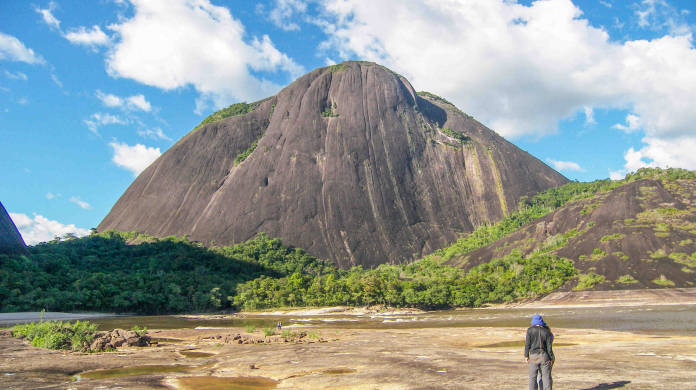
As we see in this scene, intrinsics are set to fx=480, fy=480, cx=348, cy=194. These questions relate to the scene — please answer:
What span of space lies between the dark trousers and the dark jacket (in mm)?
99

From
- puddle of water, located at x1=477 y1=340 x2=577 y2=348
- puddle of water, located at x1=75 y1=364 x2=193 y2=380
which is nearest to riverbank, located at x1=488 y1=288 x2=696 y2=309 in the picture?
puddle of water, located at x1=477 y1=340 x2=577 y2=348

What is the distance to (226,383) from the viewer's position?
13117mm

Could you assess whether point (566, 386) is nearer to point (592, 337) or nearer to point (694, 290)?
point (592, 337)

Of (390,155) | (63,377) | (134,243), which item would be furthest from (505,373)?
(390,155)

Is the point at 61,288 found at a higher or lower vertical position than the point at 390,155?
lower

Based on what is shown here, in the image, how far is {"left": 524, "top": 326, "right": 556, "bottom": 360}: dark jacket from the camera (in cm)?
991

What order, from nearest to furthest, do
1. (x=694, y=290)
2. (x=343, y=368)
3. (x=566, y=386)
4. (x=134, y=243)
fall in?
(x=566, y=386), (x=343, y=368), (x=694, y=290), (x=134, y=243)

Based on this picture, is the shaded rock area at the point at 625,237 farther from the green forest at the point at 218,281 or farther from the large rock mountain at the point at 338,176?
the large rock mountain at the point at 338,176

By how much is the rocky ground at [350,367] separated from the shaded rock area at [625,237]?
54061 millimetres

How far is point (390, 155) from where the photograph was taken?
128125mm

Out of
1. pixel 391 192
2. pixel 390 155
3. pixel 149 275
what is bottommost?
pixel 149 275

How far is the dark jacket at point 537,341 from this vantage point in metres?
9.91

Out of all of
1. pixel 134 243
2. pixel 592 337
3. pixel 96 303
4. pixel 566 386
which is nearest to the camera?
pixel 566 386

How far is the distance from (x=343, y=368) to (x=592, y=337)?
16035 millimetres
